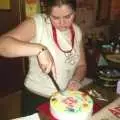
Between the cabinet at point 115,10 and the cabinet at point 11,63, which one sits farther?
the cabinet at point 115,10

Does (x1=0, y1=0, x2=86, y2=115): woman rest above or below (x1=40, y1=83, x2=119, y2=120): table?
above

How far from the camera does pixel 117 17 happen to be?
10.0 feet

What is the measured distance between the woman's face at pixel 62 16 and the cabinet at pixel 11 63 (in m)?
1.38

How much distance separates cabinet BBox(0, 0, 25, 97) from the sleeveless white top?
132 centimetres

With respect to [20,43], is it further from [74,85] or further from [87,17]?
[87,17]

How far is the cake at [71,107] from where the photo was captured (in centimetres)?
96

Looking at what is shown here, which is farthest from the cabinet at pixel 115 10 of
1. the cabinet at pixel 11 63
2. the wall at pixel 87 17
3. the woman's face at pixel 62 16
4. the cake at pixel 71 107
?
the cake at pixel 71 107

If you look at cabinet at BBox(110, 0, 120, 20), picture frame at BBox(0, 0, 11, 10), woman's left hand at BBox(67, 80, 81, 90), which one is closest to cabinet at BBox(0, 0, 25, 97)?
picture frame at BBox(0, 0, 11, 10)

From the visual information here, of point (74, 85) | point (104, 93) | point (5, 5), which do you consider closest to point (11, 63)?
point (5, 5)

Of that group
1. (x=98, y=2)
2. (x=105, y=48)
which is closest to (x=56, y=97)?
(x=105, y=48)

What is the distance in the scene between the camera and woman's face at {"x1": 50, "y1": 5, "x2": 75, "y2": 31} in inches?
48.3

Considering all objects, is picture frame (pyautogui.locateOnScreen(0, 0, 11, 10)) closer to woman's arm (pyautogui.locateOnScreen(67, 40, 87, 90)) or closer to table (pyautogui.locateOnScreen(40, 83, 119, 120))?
woman's arm (pyautogui.locateOnScreen(67, 40, 87, 90))

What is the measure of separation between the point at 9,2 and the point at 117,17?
1.15 m

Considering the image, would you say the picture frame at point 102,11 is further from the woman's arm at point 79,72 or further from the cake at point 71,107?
the cake at point 71,107
